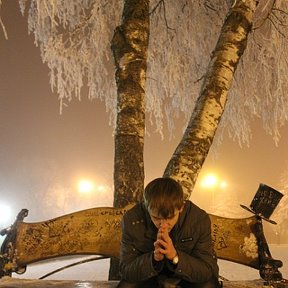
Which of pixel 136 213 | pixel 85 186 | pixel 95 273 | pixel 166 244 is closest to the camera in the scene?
pixel 166 244

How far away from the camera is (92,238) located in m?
3.20

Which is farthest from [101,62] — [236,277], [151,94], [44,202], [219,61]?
[44,202]

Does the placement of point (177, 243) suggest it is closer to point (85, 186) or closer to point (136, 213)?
point (136, 213)

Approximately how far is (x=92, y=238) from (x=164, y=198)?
1.27 metres

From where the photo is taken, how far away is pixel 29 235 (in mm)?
3123

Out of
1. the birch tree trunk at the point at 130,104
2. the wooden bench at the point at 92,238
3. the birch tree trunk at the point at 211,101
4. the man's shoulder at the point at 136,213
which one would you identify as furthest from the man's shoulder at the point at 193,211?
the birch tree trunk at the point at 130,104

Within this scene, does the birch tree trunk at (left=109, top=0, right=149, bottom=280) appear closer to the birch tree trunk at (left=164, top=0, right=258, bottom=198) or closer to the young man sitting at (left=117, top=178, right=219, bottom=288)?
the birch tree trunk at (left=164, top=0, right=258, bottom=198)

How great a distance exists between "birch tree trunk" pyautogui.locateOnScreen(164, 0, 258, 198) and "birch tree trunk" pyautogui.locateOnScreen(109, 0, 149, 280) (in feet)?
1.20

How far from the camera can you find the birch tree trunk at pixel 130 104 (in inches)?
141

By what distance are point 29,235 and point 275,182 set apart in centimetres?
3838

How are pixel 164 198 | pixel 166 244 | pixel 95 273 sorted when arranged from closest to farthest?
pixel 166 244, pixel 164 198, pixel 95 273

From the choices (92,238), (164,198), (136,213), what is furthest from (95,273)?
(164,198)

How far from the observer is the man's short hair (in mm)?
2176

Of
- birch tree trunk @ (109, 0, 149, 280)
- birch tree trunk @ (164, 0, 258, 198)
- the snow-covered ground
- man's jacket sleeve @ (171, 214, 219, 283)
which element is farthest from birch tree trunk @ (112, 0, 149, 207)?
the snow-covered ground
